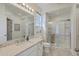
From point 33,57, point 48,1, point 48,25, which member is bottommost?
point 33,57

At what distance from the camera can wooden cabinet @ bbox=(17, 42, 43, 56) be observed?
5.84 feet

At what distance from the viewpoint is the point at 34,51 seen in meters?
1.86

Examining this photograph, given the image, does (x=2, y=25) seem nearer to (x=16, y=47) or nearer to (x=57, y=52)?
(x=16, y=47)

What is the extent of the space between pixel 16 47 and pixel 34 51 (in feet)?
0.75

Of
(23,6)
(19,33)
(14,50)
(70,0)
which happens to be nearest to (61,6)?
(70,0)

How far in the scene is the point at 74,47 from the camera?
1806 mm

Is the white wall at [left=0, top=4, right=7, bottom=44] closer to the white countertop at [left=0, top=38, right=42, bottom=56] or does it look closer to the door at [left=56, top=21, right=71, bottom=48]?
the white countertop at [left=0, top=38, right=42, bottom=56]

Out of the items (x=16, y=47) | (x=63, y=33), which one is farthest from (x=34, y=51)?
(x=63, y=33)

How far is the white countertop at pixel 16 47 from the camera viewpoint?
1.73 meters

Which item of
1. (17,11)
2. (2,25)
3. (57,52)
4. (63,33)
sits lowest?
(57,52)

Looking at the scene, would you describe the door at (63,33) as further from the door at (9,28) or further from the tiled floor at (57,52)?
the door at (9,28)

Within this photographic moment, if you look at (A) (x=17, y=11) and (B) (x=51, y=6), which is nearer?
(B) (x=51, y=6)

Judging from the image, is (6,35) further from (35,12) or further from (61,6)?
(61,6)

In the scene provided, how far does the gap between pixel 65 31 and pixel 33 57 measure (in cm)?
50
